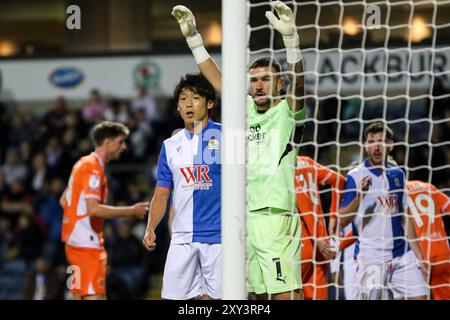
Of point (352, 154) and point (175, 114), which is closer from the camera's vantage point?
point (352, 154)

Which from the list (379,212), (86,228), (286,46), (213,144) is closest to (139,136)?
(86,228)

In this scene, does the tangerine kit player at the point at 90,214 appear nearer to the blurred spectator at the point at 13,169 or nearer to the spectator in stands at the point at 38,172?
the spectator in stands at the point at 38,172

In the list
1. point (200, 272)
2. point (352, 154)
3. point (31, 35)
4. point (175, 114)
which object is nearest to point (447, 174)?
point (352, 154)

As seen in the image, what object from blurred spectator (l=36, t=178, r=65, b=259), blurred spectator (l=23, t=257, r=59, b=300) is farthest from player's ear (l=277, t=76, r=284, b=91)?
blurred spectator (l=36, t=178, r=65, b=259)

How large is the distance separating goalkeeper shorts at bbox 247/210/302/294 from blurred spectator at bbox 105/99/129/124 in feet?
22.6

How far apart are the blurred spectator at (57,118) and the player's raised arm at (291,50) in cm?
736

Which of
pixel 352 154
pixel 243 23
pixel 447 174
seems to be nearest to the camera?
pixel 243 23

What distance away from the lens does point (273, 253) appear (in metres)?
6.27

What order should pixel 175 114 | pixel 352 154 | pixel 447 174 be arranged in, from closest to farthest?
pixel 447 174, pixel 352 154, pixel 175 114

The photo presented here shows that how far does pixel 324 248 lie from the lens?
285 inches

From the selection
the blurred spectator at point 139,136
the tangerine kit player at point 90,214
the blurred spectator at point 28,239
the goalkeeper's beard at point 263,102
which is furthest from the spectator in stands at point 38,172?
the goalkeeper's beard at point 263,102

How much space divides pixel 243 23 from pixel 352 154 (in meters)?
6.45
